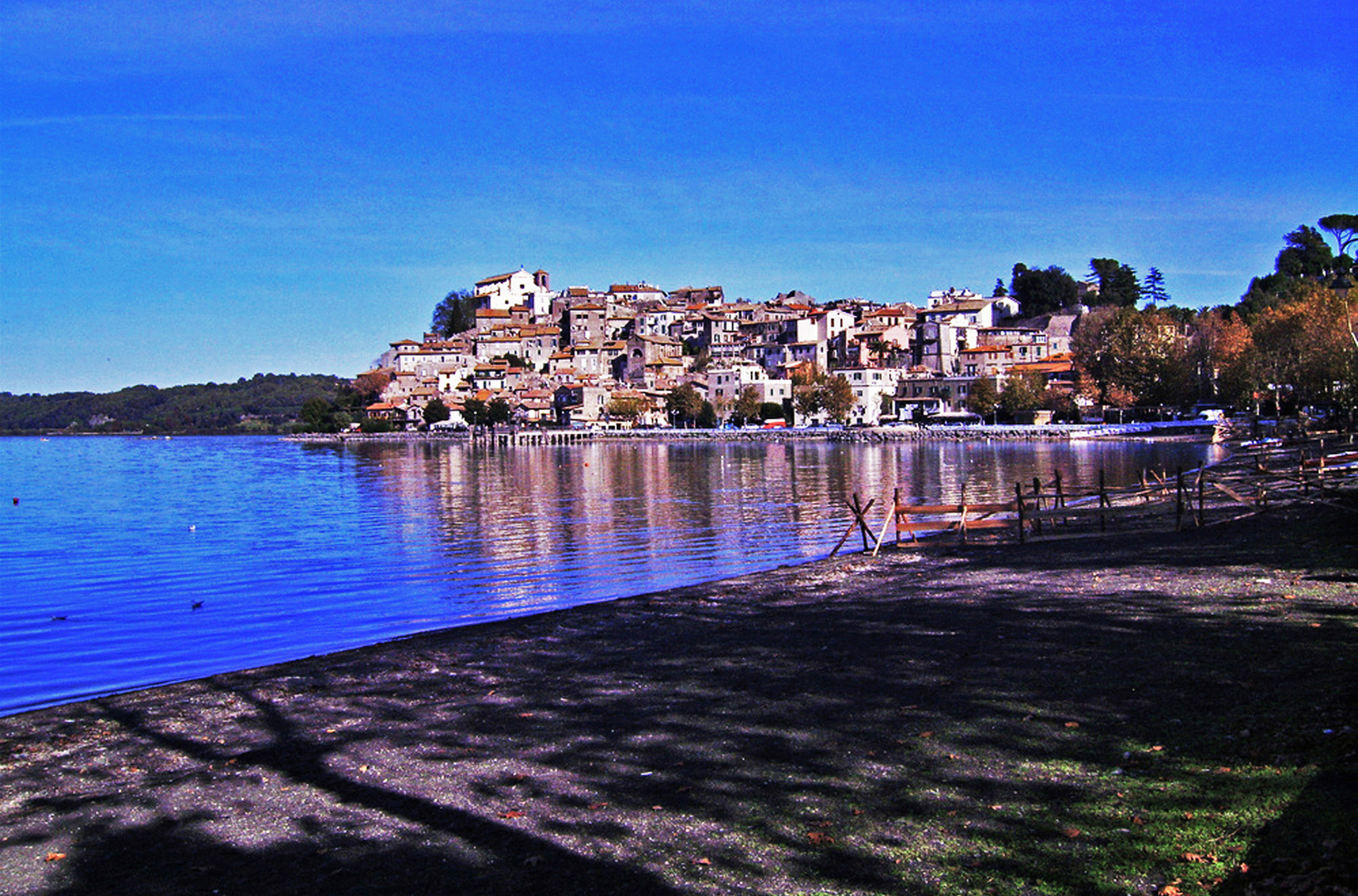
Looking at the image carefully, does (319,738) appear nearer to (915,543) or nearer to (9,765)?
(9,765)

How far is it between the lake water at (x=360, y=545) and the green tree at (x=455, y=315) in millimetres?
110520

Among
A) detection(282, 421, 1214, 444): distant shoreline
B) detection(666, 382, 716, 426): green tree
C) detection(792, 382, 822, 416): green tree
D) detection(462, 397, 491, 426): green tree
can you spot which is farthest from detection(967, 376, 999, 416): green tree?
detection(462, 397, 491, 426): green tree

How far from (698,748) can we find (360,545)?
84.3ft

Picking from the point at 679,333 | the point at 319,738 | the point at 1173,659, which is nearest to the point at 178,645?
the point at 319,738

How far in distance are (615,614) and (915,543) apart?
11121 mm

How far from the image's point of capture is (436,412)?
509 ft

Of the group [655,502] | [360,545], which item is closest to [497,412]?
[655,502]

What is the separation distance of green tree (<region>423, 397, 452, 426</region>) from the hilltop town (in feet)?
0.85

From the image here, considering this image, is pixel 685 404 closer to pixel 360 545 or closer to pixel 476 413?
pixel 476 413

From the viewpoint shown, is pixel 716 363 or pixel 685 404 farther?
pixel 716 363

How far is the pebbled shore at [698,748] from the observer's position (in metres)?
6.60

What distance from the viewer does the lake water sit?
1786 cm

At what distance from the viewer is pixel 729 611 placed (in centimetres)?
1677

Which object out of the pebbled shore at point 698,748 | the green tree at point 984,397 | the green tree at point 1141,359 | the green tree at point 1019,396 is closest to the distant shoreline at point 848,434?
the green tree at point 1141,359
